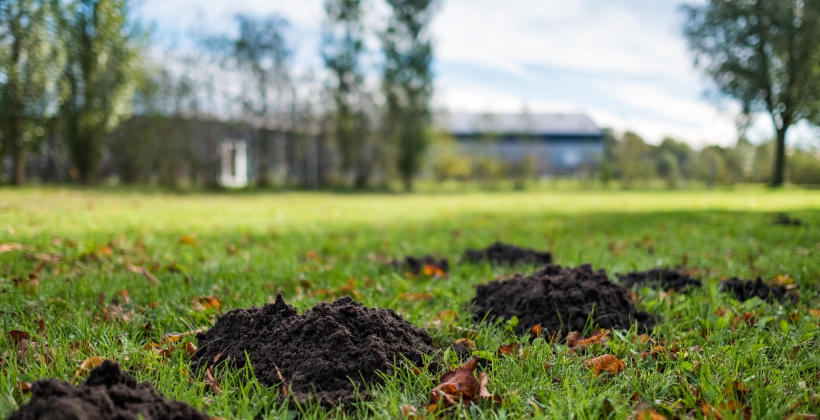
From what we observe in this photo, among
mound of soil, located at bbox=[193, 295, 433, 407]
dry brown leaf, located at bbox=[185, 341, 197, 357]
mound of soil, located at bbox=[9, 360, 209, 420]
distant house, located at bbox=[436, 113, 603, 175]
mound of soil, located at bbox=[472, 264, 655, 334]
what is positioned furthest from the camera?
distant house, located at bbox=[436, 113, 603, 175]

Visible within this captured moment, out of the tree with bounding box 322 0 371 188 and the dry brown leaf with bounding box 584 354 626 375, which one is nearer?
the dry brown leaf with bounding box 584 354 626 375

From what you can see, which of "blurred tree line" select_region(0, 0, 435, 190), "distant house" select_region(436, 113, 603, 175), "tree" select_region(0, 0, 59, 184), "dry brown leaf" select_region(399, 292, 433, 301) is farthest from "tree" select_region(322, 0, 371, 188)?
"dry brown leaf" select_region(399, 292, 433, 301)

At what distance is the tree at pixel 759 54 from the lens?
65.2ft

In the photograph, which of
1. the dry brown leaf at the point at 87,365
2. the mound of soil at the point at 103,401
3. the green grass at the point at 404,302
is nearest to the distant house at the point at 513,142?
the green grass at the point at 404,302

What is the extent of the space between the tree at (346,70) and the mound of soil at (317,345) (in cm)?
2058

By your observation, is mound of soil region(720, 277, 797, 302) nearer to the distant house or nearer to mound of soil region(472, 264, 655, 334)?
mound of soil region(472, 264, 655, 334)

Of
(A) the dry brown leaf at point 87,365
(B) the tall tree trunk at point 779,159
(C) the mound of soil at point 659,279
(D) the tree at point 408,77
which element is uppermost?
(D) the tree at point 408,77

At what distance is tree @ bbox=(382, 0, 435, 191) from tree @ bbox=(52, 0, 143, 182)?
32.8 ft

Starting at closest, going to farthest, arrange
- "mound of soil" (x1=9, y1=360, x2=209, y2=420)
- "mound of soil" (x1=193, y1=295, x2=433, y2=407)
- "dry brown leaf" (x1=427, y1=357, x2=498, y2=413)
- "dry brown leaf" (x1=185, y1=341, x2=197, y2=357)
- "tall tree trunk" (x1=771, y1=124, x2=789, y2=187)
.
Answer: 1. "mound of soil" (x1=9, y1=360, x2=209, y2=420)
2. "dry brown leaf" (x1=427, y1=357, x2=498, y2=413)
3. "mound of soil" (x1=193, y1=295, x2=433, y2=407)
4. "dry brown leaf" (x1=185, y1=341, x2=197, y2=357)
5. "tall tree trunk" (x1=771, y1=124, x2=789, y2=187)

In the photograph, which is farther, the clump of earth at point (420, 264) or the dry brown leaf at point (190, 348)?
the clump of earth at point (420, 264)

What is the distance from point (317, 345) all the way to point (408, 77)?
21331 mm

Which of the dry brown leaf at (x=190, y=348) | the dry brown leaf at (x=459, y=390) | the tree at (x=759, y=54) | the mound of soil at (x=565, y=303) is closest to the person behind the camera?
the dry brown leaf at (x=459, y=390)

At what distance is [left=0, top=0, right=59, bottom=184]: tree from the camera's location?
12406 mm

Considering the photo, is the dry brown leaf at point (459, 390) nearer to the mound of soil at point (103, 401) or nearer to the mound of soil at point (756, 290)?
the mound of soil at point (103, 401)
